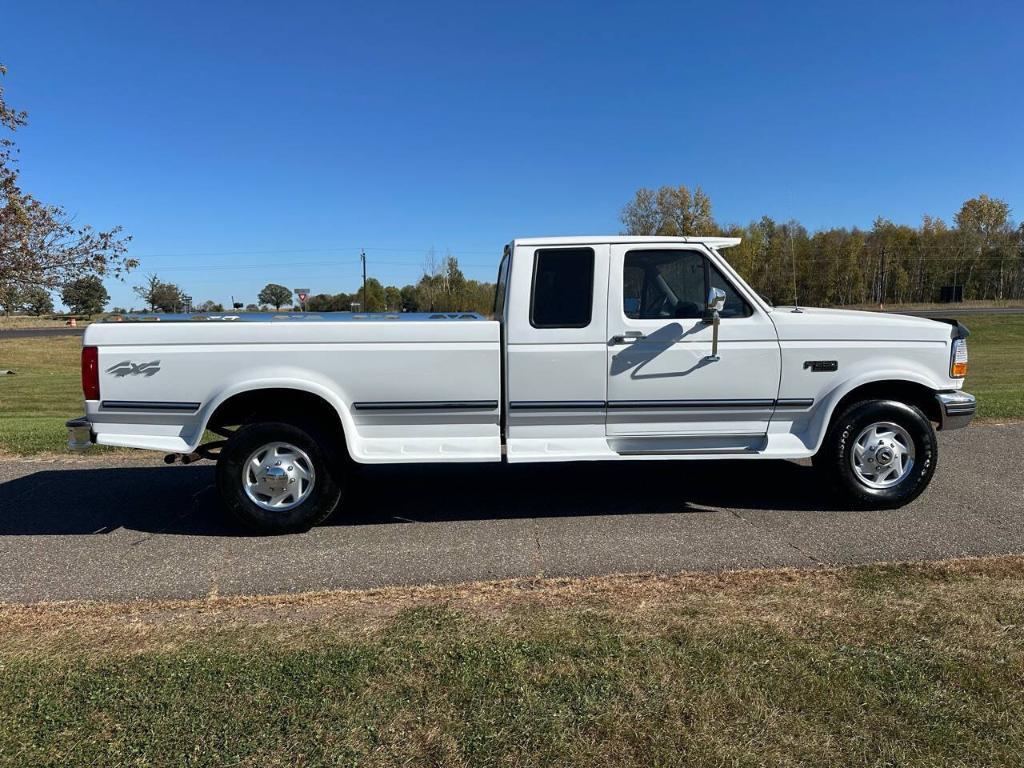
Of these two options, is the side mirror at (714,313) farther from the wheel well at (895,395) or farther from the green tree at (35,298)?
the green tree at (35,298)

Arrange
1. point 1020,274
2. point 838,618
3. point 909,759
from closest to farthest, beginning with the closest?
point 909,759 < point 838,618 < point 1020,274

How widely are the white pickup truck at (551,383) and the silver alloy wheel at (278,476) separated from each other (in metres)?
0.01

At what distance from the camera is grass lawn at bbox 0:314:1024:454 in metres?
8.49

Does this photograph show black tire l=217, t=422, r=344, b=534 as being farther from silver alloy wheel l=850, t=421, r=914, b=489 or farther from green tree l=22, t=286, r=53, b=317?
green tree l=22, t=286, r=53, b=317

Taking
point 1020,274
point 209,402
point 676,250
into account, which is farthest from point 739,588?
point 1020,274

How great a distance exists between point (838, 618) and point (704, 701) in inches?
44.2

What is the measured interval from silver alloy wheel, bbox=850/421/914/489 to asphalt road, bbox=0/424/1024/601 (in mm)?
289

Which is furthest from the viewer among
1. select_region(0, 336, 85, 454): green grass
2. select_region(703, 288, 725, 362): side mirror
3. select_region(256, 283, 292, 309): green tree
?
select_region(256, 283, 292, 309): green tree

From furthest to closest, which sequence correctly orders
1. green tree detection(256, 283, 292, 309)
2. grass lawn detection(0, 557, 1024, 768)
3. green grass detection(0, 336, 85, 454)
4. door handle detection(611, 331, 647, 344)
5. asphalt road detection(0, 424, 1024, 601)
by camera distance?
1. green tree detection(256, 283, 292, 309)
2. green grass detection(0, 336, 85, 454)
3. door handle detection(611, 331, 647, 344)
4. asphalt road detection(0, 424, 1024, 601)
5. grass lawn detection(0, 557, 1024, 768)

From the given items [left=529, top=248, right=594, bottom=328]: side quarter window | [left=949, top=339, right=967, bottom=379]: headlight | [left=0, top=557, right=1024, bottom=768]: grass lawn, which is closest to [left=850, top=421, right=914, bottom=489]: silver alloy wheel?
[left=949, top=339, right=967, bottom=379]: headlight

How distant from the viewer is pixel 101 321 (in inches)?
195

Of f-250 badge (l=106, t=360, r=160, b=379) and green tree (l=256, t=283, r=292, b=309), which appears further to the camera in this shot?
green tree (l=256, t=283, r=292, b=309)

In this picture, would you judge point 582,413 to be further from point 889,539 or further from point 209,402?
point 209,402

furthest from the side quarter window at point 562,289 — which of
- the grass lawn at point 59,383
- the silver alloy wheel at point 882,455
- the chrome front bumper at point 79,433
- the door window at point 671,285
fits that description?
the grass lawn at point 59,383
